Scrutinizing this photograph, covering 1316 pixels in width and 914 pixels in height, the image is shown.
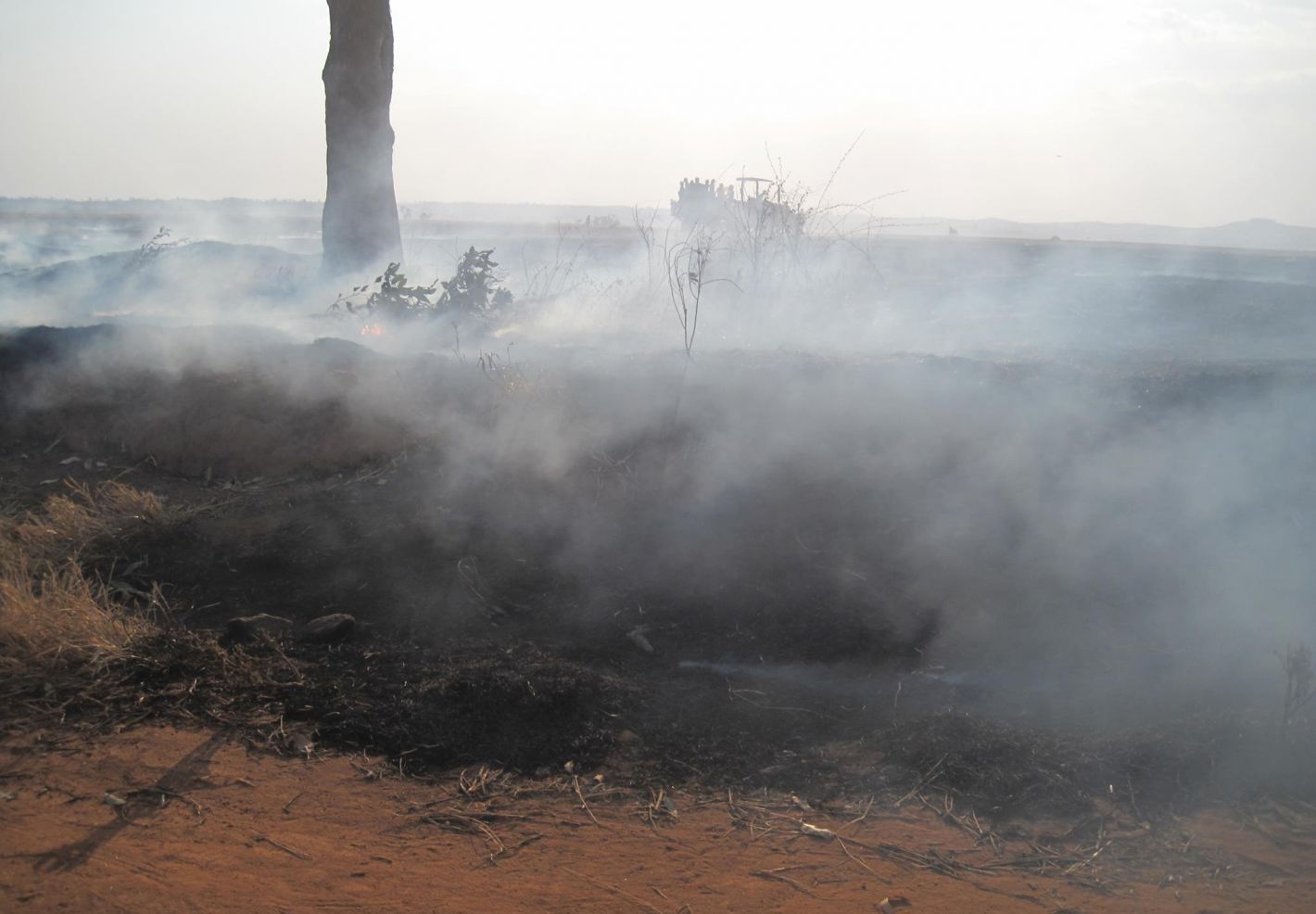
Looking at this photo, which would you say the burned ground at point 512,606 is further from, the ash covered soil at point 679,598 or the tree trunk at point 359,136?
the tree trunk at point 359,136

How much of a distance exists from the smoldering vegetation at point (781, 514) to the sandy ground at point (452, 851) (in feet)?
1.42

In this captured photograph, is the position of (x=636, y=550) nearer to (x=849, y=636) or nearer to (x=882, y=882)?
(x=849, y=636)

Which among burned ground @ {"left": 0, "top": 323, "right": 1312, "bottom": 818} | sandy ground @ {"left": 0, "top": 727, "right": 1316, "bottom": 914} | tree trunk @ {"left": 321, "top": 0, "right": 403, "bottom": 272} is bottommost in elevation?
sandy ground @ {"left": 0, "top": 727, "right": 1316, "bottom": 914}

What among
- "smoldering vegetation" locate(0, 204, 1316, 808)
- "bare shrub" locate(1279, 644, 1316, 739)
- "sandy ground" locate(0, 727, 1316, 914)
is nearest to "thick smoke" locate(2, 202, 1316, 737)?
"smoldering vegetation" locate(0, 204, 1316, 808)

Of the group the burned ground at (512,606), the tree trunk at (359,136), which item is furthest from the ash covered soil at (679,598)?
the tree trunk at (359,136)

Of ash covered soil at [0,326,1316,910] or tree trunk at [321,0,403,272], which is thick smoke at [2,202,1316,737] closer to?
ash covered soil at [0,326,1316,910]

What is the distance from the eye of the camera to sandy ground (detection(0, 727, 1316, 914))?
8.58ft

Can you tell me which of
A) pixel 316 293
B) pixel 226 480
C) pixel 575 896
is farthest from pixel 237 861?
pixel 316 293

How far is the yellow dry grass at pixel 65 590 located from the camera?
12.1 feet

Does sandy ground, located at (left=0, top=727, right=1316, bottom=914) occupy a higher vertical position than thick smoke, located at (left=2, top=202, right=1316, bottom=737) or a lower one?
lower

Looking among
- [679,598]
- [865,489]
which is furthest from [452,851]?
[865,489]

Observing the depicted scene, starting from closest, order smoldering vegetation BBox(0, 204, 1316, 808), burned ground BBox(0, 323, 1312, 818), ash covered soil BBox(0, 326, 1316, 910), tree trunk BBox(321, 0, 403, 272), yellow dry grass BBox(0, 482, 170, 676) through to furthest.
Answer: ash covered soil BBox(0, 326, 1316, 910) < burned ground BBox(0, 323, 1312, 818) < yellow dry grass BBox(0, 482, 170, 676) < smoldering vegetation BBox(0, 204, 1316, 808) < tree trunk BBox(321, 0, 403, 272)

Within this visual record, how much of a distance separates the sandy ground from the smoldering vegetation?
0.43 m

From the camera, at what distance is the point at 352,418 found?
6.19 metres
